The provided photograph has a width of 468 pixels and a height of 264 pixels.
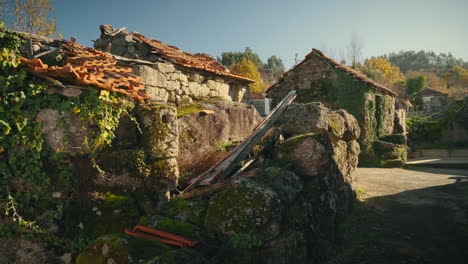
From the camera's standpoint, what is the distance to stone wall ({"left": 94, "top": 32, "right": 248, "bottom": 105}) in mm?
5055

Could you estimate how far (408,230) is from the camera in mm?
5215

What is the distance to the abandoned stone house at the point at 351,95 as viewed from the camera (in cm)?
1374

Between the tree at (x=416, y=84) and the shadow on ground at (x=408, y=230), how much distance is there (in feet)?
118

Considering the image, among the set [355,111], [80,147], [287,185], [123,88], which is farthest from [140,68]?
[355,111]

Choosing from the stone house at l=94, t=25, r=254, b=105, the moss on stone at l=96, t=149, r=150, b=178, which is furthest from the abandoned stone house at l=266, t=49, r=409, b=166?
the moss on stone at l=96, t=149, r=150, b=178

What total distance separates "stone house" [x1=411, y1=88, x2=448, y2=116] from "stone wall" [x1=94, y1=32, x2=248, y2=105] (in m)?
33.2

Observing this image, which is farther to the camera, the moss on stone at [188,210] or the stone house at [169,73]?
the stone house at [169,73]

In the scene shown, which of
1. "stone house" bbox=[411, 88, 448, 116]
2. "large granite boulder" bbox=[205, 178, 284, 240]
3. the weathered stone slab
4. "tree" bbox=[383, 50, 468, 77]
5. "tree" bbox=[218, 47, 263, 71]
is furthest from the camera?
"tree" bbox=[383, 50, 468, 77]

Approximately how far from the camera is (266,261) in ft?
10.1

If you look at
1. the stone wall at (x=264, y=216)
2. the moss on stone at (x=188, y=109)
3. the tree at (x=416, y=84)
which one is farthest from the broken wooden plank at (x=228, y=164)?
the tree at (x=416, y=84)

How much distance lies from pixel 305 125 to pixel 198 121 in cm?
249

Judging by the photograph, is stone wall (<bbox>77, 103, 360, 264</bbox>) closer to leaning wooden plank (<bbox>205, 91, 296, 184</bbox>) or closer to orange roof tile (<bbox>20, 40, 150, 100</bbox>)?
leaning wooden plank (<bbox>205, 91, 296, 184</bbox>)

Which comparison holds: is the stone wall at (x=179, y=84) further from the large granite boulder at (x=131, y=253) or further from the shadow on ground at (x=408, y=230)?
the shadow on ground at (x=408, y=230)

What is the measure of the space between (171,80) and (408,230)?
588cm
